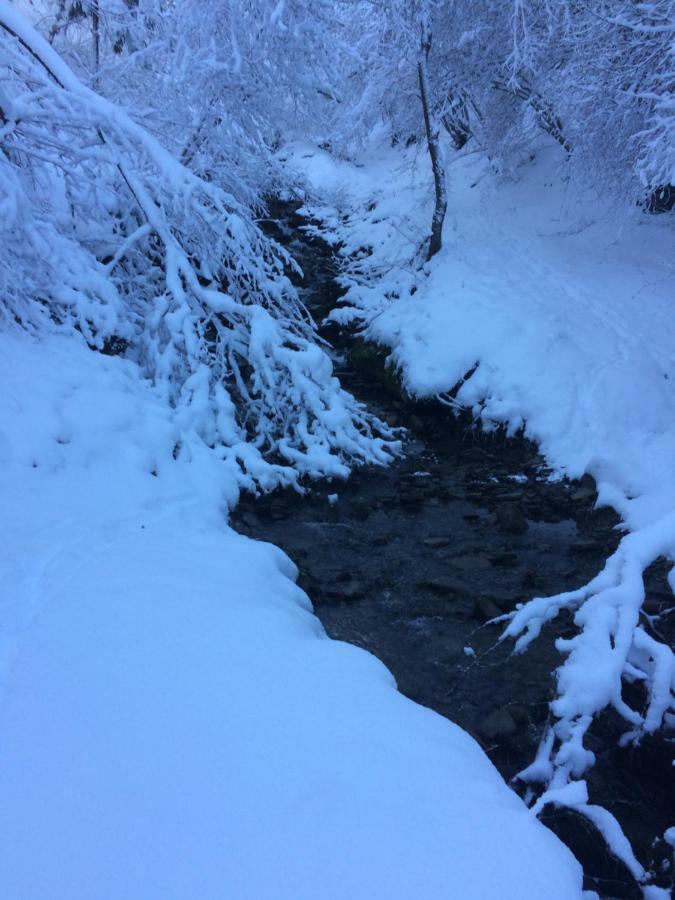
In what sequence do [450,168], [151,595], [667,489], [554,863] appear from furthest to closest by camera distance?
[450,168] < [667,489] < [151,595] < [554,863]

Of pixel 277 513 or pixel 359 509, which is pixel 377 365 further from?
pixel 277 513

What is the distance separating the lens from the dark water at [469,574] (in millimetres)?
3340

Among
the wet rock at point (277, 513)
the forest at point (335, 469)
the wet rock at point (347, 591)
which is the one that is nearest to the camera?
the forest at point (335, 469)

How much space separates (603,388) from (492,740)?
512cm

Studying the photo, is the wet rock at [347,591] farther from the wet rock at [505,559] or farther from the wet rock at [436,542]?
the wet rock at [505,559]

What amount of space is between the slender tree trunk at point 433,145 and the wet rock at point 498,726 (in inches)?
388

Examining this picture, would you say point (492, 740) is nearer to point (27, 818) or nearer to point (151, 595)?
point (151, 595)

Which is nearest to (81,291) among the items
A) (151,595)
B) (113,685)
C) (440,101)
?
(151,595)

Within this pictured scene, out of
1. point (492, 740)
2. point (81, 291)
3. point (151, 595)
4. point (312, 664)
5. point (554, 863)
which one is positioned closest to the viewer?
point (554, 863)

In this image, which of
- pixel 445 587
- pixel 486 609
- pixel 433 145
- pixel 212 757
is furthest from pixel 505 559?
pixel 433 145

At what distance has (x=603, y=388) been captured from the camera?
24.7 ft

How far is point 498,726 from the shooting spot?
149 inches

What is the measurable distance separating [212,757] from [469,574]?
3.61 m

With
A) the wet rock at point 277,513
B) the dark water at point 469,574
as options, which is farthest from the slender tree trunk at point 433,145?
the wet rock at point 277,513
